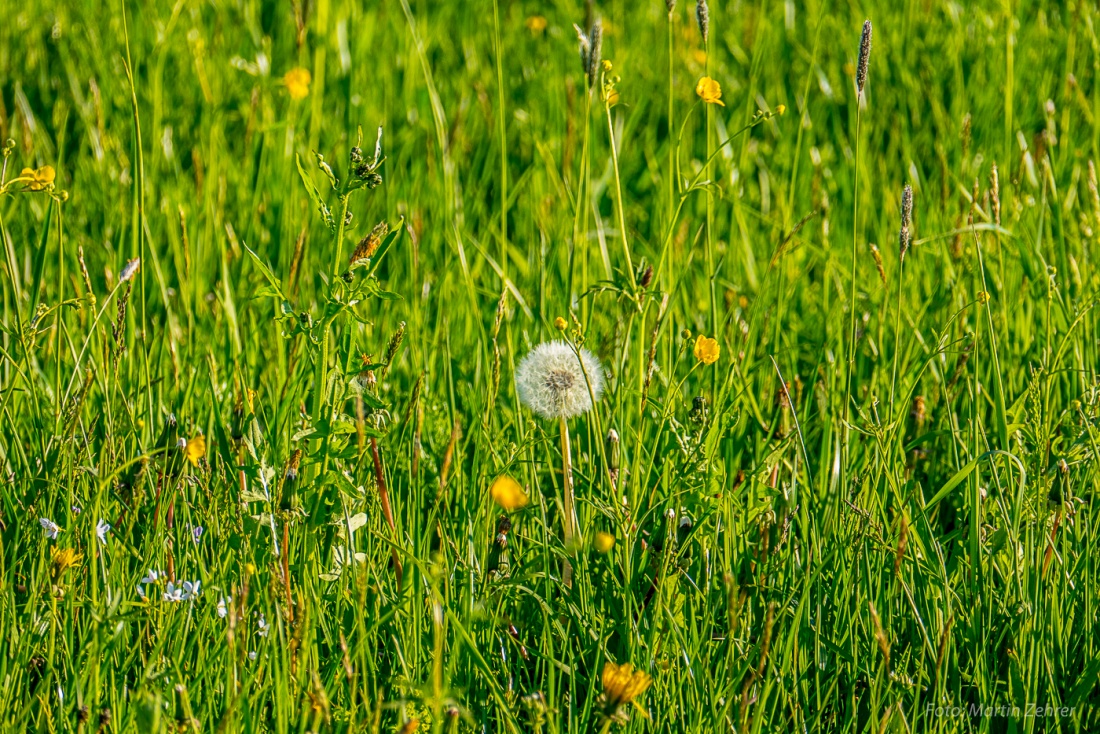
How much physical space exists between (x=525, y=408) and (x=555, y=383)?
0.38 meters

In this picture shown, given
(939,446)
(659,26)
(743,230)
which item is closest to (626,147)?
(743,230)

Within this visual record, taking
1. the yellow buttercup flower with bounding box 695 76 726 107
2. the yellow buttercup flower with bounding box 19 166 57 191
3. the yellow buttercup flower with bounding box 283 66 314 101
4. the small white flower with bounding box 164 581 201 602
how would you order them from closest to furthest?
the small white flower with bounding box 164 581 201 602 → the yellow buttercup flower with bounding box 19 166 57 191 → the yellow buttercup flower with bounding box 695 76 726 107 → the yellow buttercup flower with bounding box 283 66 314 101

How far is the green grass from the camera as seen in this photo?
145cm

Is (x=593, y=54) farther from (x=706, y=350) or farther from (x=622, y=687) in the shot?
(x=622, y=687)

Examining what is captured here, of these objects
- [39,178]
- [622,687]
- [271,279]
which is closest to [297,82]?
[39,178]

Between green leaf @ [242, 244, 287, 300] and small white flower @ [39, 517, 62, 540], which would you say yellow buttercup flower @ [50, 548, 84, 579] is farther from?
green leaf @ [242, 244, 287, 300]

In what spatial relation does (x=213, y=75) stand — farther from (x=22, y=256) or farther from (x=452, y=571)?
(x=452, y=571)

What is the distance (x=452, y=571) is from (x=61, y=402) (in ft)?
2.70

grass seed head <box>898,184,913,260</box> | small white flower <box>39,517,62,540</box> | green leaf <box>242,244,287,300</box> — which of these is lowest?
small white flower <box>39,517,62,540</box>

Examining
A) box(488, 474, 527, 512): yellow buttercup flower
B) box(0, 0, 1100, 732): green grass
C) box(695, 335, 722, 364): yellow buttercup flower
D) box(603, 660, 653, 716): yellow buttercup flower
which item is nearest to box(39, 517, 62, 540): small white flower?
box(0, 0, 1100, 732): green grass

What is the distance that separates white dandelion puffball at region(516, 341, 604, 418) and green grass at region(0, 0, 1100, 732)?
60 mm

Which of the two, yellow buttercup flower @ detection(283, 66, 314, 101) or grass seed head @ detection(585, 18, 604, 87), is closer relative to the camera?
grass seed head @ detection(585, 18, 604, 87)

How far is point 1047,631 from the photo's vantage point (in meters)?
1.52

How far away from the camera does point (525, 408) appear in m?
2.08
